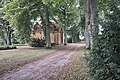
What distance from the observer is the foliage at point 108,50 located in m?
5.43

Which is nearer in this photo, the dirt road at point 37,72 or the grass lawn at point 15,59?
the dirt road at point 37,72

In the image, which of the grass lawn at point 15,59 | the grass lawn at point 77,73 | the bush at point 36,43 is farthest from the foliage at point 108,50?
the bush at point 36,43

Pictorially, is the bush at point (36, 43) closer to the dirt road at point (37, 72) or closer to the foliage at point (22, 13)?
the foliage at point (22, 13)

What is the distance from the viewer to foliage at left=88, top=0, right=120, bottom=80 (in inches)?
214

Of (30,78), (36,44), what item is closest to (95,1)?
(30,78)

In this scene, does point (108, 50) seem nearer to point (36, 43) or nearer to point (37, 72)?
point (37, 72)

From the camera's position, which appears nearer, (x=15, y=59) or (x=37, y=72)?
(x=37, y=72)

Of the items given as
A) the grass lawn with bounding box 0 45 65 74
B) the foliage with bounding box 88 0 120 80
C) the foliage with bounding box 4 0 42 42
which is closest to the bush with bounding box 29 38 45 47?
the foliage with bounding box 4 0 42 42

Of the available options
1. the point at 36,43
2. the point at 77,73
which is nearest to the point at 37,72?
the point at 77,73

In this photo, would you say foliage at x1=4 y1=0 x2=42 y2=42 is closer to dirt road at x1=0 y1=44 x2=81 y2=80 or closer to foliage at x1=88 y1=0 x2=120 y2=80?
dirt road at x1=0 y1=44 x2=81 y2=80

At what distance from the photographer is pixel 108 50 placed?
5590 millimetres

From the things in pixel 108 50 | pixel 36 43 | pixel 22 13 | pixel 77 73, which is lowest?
pixel 77 73

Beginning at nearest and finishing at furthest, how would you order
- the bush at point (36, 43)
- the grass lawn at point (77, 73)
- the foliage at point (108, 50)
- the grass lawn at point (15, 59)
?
1. the foliage at point (108, 50)
2. the grass lawn at point (77, 73)
3. the grass lawn at point (15, 59)
4. the bush at point (36, 43)

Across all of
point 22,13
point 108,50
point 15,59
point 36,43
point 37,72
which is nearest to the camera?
→ point 108,50
